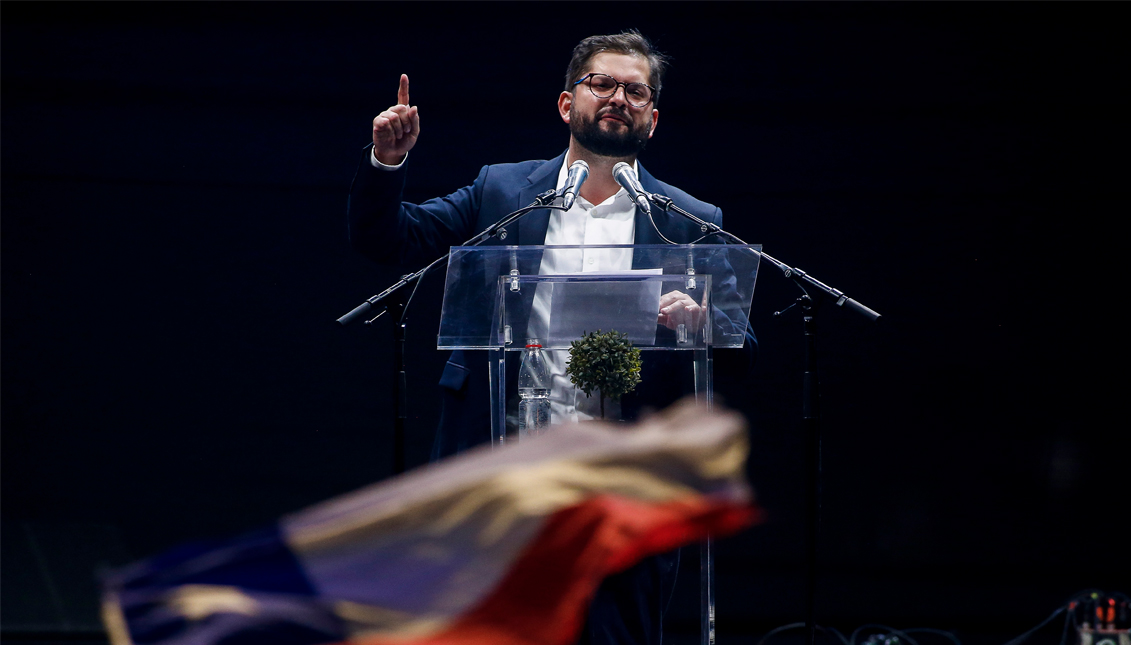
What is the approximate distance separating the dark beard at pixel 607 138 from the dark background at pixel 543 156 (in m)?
1.17

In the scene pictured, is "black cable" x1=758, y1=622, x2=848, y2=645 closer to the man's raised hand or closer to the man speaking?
the man speaking

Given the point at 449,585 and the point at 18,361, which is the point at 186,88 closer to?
the point at 18,361

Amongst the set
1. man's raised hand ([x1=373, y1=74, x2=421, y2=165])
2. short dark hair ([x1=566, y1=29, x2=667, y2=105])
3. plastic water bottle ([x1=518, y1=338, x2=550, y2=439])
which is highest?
short dark hair ([x1=566, y1=29, x2=667, y2=105])

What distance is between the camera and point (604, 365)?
6.90 ft

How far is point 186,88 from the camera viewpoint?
12.9 ft

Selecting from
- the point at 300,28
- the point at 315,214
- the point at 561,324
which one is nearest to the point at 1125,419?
the point at 561,324

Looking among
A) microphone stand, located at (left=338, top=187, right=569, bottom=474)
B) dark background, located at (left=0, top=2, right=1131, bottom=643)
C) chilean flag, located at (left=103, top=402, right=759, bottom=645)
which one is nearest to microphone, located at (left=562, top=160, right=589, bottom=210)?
microphone stand, located at (left=338, top=187, right=569, bottom=474)

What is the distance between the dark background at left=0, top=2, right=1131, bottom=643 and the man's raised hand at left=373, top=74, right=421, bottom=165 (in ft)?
4.43

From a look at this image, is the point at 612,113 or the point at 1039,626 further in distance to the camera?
the point at 1039,626

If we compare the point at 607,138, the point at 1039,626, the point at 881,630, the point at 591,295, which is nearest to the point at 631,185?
the point at 591,295

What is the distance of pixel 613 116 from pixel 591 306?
30.4 inches

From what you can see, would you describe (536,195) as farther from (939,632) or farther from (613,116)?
(939,632)

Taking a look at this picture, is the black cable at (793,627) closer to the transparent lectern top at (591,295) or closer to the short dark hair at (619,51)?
the transparent lectern top at (591,295)

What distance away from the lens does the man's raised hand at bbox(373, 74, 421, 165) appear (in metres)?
2.54
